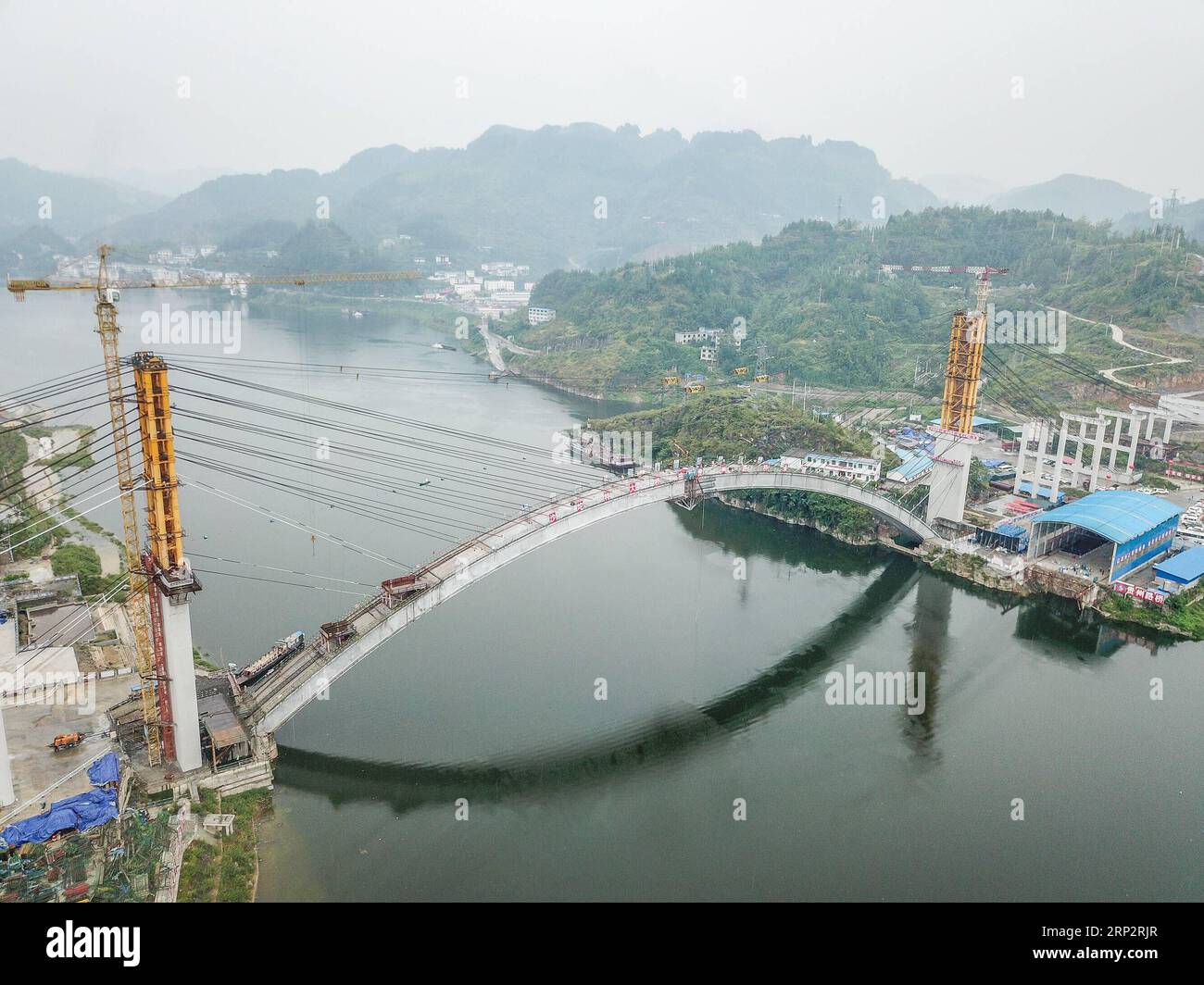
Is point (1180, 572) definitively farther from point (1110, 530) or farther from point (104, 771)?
point (104, 771)

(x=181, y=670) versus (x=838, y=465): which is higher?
(x=838, y=465)

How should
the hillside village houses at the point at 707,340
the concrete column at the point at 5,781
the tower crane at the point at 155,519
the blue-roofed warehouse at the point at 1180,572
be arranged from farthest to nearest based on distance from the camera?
the hillside village houses at the point at 707,340
the blue-roofed warehouse at the point at 1180,572
the tower crane at the point at 155,519
the concrete column at the point at 5,781

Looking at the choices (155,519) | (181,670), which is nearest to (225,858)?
(181,670)

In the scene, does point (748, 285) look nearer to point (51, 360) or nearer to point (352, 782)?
point (51, 360)

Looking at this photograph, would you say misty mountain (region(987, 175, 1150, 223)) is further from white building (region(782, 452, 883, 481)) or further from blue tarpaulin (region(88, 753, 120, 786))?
blue tarpaulin (region(88, 753, 120, 786))

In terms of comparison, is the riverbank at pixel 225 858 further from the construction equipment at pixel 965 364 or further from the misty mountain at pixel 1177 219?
the misty mountain at pixel 1177 219

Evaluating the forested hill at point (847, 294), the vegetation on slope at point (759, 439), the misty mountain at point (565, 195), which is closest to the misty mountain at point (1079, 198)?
the misty mountain at point (565, 195)

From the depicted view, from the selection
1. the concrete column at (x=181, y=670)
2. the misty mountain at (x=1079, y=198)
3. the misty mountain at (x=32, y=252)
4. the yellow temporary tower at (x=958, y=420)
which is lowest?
the concrete column at (x=181, y=670)
